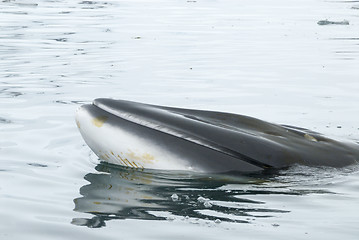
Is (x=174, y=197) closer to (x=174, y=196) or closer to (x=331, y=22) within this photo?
(x=174, y=196)

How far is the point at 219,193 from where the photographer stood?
6.61 meters

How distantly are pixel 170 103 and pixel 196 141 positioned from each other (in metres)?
5.39

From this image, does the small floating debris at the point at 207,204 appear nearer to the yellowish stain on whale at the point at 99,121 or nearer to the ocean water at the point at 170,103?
the ocean water at the point at 170,103

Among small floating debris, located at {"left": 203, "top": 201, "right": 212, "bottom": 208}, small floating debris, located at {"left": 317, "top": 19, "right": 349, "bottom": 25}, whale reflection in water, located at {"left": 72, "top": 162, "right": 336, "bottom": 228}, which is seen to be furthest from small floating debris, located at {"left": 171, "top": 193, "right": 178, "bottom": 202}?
small floating debris, located at {"left": 317, "top": 19, "right": 349, "bottom": 25}

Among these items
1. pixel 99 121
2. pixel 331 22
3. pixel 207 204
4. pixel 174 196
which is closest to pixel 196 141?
pixel 174 196

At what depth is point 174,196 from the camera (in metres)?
6.56

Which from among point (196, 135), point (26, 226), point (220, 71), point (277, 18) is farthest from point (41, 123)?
point (277, 18)

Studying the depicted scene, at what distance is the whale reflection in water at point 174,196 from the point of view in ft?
19.6

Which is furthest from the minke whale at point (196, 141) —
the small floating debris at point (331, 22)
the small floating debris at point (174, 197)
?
the small floating debris at point (331, 22)

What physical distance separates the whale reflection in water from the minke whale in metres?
0.10

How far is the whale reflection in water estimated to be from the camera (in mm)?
5961

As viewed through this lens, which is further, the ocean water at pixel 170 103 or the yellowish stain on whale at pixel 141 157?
the yellowish stain on whale at pixel 141 157

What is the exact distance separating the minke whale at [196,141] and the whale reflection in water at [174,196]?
98mm

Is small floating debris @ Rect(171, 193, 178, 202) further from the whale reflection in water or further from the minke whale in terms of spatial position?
the minke whale
